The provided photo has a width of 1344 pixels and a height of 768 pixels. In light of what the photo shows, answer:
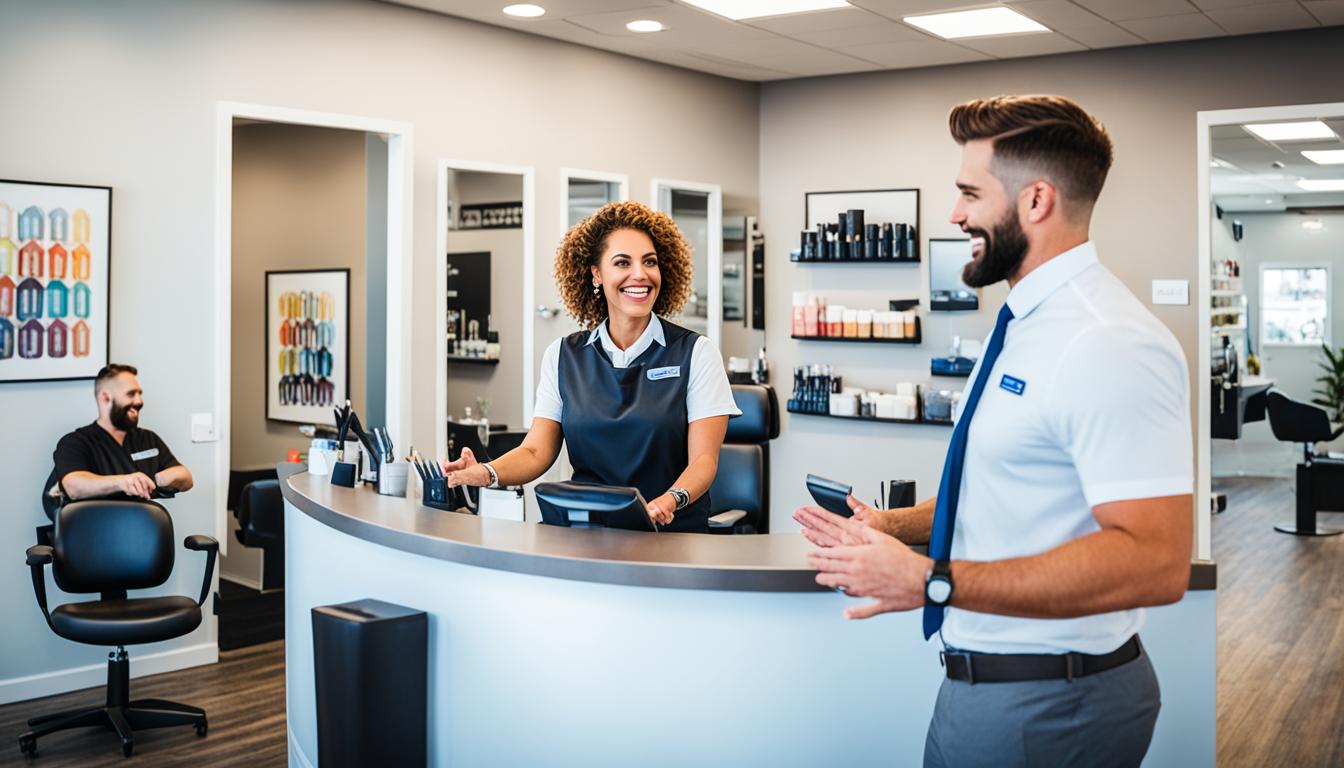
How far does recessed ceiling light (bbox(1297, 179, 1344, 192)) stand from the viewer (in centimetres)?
1210

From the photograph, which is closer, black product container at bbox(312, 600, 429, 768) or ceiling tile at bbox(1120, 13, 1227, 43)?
black product container at bbox(312, 600, 429, 768)

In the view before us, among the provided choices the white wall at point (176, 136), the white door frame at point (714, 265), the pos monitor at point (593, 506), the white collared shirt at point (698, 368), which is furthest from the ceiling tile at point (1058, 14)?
the pos monitor at point (593, 506)

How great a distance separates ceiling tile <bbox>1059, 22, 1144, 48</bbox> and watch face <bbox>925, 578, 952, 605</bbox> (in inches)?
205

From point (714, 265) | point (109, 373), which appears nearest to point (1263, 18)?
point (714, 265)

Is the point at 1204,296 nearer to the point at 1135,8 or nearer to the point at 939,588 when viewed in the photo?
the point at 1135,8

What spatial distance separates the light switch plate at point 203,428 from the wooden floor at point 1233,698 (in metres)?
1.01

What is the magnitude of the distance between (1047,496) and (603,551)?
1.13 m

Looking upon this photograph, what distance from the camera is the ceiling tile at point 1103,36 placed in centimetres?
608

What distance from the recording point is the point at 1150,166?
6.56 metres

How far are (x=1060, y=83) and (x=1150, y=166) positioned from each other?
2.31ft

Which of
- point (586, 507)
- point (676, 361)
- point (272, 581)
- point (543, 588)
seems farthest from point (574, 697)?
point (272, 581)

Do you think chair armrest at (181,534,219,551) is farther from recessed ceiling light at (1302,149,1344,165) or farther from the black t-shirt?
recessed ceiling light at (1302,149,1344,165)

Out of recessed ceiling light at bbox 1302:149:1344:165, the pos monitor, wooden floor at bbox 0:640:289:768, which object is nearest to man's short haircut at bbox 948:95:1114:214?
the pos monitor

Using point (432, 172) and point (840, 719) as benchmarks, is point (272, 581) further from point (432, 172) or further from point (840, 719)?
point (840, 719)
